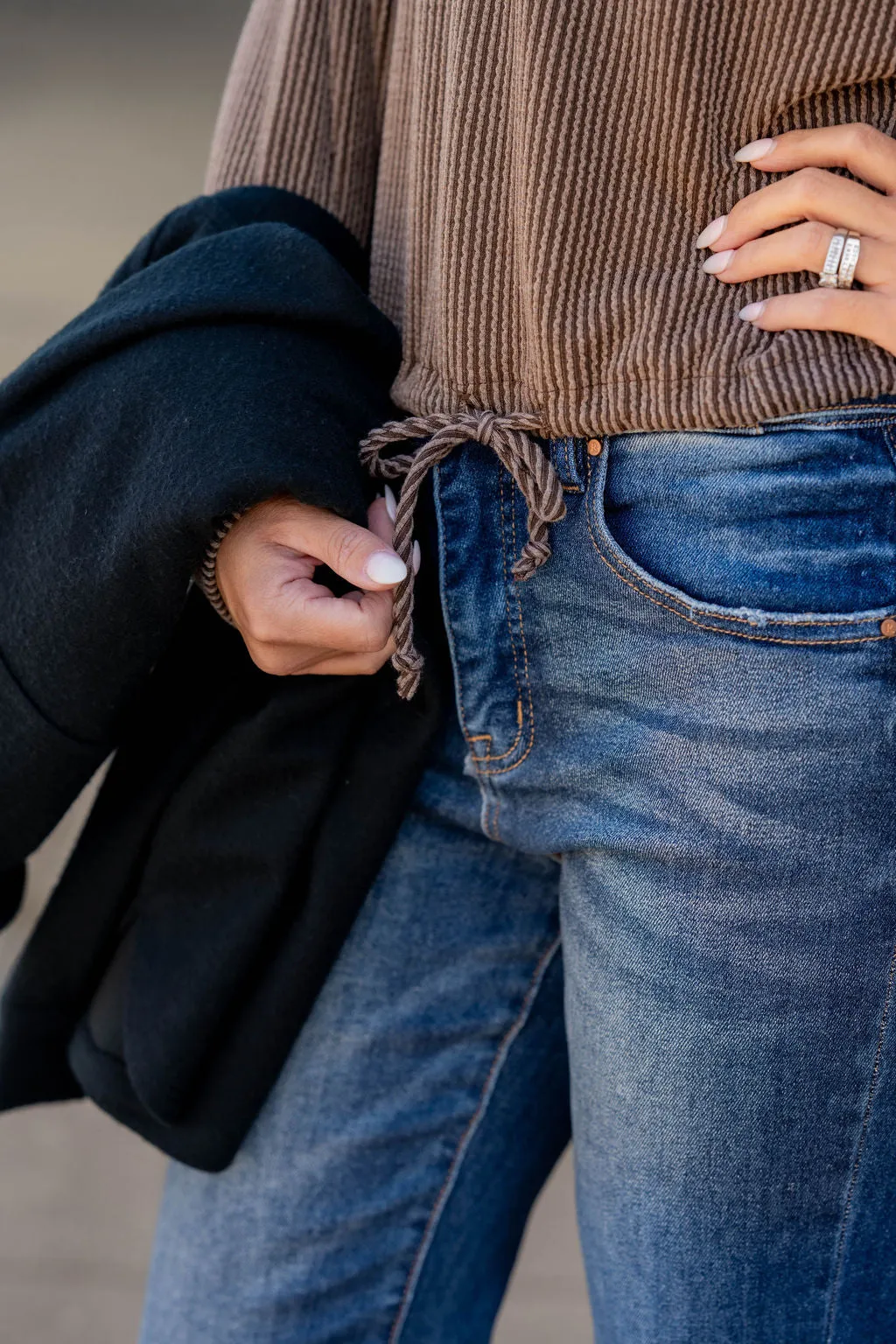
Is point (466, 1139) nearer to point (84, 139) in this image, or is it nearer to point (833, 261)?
point (833, 261)

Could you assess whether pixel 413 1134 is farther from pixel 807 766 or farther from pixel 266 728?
pixel 807 766

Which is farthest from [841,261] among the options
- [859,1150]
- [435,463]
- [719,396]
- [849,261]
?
[859,1150]

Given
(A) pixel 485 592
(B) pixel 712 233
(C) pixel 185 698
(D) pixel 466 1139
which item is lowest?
(D) pixel 466 1139

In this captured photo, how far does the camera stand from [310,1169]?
89 cm

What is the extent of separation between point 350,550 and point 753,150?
1.11ft

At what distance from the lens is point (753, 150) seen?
0.67 metres

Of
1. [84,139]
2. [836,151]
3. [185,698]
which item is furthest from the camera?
[84,139]

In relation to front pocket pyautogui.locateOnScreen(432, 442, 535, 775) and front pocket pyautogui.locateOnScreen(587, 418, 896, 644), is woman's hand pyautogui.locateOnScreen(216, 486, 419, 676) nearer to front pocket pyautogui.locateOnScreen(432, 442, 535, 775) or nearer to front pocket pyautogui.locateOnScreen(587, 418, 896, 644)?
front pocket pyautogui.locateOnScreen(432, 442, 535, 775)

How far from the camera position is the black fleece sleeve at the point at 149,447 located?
27.8 inches

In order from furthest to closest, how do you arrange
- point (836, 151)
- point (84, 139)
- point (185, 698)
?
1. point (84, 139)
2. point (185, 698)
3. point (836, 151)

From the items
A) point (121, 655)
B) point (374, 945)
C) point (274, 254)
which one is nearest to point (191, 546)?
point (121, 655)

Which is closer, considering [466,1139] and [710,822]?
[710,822]

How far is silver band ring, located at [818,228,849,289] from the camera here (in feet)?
2.19

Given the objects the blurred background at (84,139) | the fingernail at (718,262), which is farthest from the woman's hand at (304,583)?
the blurred background at (84,139)
